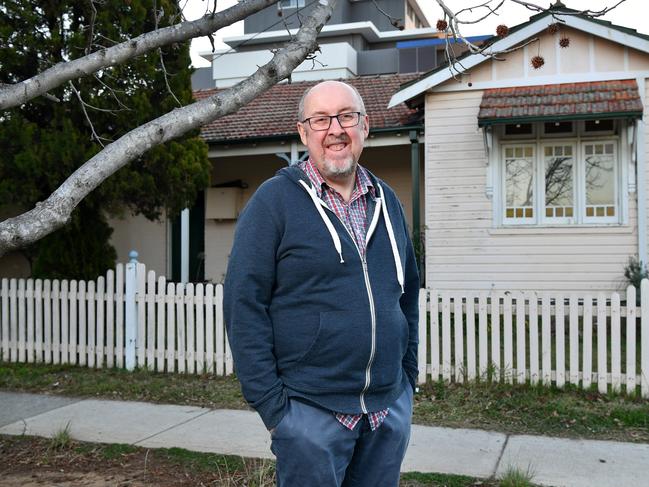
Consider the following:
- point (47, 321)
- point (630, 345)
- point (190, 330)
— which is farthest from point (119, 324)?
point (630, 345)

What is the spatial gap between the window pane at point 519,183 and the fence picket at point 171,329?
19.5ft

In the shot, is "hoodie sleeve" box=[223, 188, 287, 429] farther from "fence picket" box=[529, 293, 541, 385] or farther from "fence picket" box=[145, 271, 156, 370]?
"fence picket" box=[145, 271, 156, 370]

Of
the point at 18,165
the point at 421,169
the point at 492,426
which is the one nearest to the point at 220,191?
the point at 421,169

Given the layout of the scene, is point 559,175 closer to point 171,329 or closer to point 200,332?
point 200,332

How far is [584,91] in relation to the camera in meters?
10.5

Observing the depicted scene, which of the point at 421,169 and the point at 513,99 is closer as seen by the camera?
the point at 513,99

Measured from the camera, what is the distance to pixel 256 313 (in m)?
2.38

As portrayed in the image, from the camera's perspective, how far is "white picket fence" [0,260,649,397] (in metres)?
6.39

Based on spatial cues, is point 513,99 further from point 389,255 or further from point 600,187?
point 389,255

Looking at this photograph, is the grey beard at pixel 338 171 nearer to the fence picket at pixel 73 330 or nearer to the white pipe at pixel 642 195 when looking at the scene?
the fence picket at pixel 73 330

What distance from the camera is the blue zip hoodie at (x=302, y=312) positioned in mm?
2363

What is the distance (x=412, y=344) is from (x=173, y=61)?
777 centimetres

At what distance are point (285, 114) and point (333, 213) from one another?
39.8 feet

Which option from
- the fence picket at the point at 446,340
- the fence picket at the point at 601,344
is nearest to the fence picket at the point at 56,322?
the fence picket at the point at 446,340
